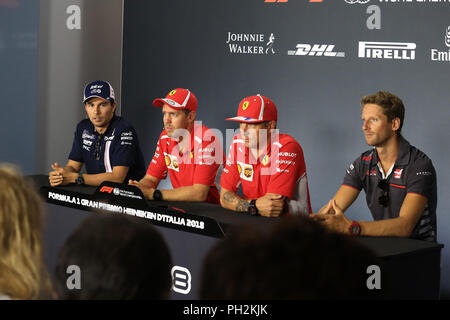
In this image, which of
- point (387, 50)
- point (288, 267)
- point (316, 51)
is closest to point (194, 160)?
point (316, 51)

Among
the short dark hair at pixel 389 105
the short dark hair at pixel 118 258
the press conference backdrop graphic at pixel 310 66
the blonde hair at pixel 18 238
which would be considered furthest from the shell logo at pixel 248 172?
the short dark hair at pixel 118 258

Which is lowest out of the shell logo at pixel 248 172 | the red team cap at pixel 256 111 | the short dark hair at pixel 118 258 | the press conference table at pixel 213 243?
the press conference table at pixel 213 243

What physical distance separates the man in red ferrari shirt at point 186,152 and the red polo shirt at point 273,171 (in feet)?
0.42

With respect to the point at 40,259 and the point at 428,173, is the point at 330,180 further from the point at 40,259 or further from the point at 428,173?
the point at 40,259

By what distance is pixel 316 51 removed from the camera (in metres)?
3.99

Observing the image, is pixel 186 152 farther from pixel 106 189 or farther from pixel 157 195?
pixel 106 189

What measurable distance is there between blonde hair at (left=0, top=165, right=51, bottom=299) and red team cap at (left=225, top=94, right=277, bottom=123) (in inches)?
74.7

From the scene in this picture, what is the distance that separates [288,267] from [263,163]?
2.16 metres

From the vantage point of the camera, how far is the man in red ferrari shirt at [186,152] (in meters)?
3.02

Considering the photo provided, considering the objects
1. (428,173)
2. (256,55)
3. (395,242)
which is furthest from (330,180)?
(395,242)

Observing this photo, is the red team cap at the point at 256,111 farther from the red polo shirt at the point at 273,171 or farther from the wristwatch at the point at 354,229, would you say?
A: the wristwatch at the point at 354,229

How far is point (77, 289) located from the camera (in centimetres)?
85

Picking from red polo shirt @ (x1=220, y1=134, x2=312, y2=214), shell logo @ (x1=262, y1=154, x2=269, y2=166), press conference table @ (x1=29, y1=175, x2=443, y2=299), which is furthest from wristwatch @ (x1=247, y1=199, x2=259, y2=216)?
shell logo @ (x1=262, y1=154, x2=269, y2=166)

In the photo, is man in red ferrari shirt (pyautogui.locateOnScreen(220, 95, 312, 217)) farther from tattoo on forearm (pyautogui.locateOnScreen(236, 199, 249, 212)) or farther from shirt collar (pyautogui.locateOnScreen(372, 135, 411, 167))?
shirt collar (pyautogui.locateOnScreen(372, 135, 411, 167))
